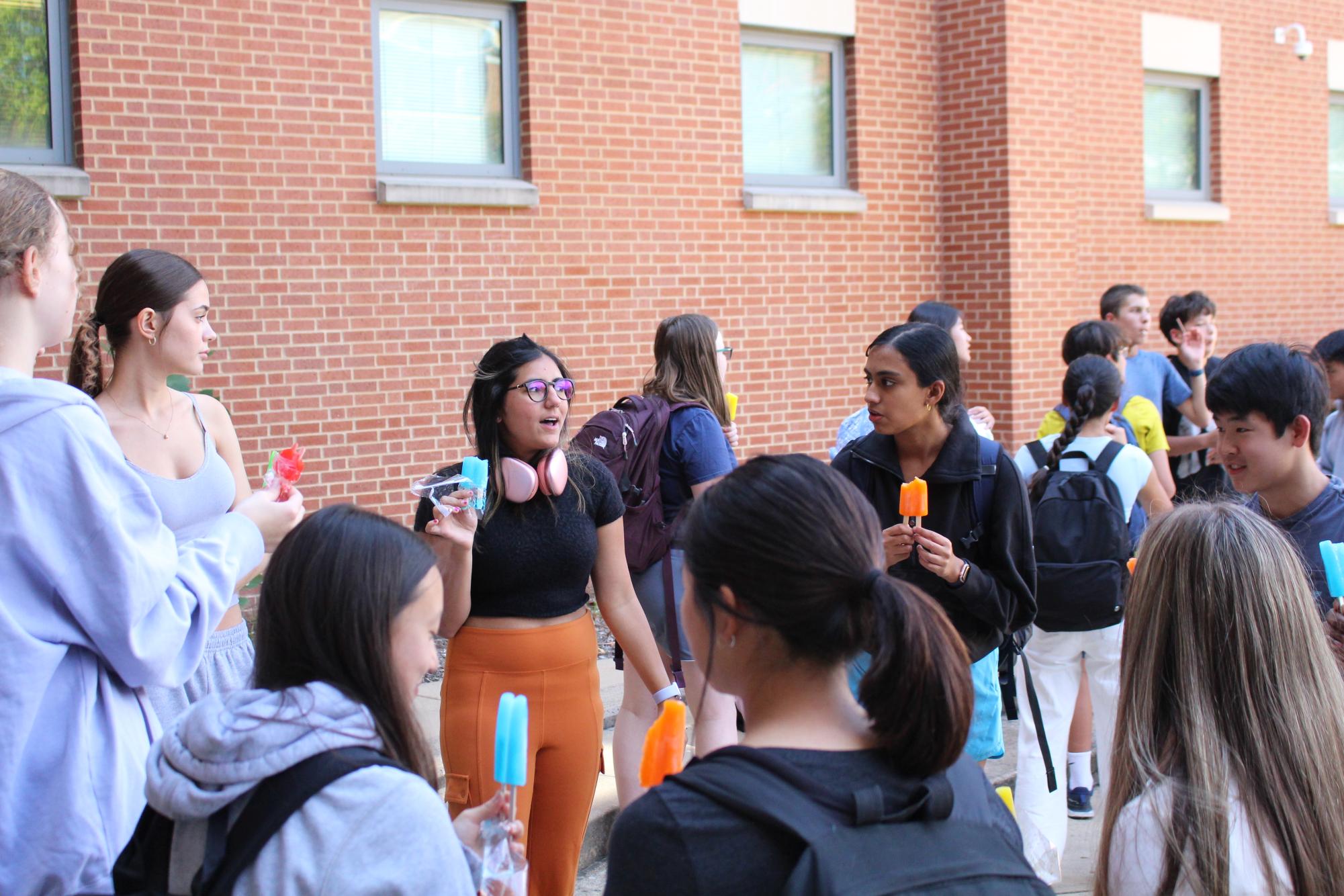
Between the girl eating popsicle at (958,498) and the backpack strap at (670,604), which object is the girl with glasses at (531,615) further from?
the backpack strap at (670,604)

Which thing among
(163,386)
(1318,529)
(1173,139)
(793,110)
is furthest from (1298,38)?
(163,386)

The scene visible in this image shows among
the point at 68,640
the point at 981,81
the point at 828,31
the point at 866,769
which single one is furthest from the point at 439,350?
the point at 866,769

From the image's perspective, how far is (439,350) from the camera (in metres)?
8.02

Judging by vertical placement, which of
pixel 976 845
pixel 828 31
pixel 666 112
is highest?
pixel 828 31

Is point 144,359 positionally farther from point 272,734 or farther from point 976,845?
point 976,845

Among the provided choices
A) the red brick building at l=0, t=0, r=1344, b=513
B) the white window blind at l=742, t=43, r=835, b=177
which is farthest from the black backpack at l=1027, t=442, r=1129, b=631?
the white window blind at l=742, t=43, r=835, b=177

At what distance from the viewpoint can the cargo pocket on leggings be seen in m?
3.43

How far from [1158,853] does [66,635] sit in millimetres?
1765

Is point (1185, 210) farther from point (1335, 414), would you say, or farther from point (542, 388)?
point (542, 388)

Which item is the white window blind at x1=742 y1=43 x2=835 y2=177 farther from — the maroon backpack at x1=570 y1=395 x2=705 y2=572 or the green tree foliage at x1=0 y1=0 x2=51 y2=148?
the maroon backpack at x1=570 y1=395 x2=705 y2=572

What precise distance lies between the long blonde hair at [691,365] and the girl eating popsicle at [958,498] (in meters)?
1.50

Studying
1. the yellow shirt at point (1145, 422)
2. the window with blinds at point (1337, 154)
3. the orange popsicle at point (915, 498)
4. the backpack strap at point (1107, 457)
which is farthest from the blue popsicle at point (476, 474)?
the window with blinds at point (1337, 154)

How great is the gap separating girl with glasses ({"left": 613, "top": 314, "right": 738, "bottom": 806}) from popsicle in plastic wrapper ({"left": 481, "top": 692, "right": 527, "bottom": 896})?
2449 millimetres

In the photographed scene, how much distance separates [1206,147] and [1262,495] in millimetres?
10334
